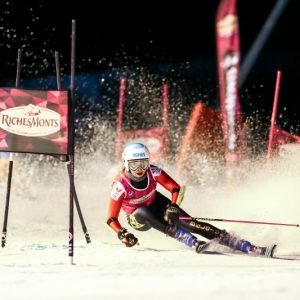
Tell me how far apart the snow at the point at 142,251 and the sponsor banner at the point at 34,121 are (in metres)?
1.10

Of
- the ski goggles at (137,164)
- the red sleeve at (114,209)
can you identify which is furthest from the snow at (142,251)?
the ski goggles at (137,164)

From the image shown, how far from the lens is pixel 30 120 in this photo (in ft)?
21.0

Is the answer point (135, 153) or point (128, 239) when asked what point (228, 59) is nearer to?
point (135, 153)

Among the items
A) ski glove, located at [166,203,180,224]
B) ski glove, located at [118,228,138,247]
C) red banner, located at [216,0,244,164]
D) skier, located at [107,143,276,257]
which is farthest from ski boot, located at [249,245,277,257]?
red banner, located at [216,0,244,164]

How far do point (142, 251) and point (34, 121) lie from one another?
171 centimetres

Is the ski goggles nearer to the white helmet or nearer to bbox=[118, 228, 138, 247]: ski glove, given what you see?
A: the white helmet

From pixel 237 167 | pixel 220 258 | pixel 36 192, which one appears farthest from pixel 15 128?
pixel 237 167

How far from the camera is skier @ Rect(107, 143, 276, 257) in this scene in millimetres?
6453

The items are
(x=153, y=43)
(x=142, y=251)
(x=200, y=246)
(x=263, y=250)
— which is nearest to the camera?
(x=263, y=250)

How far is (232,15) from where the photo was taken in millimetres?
17953

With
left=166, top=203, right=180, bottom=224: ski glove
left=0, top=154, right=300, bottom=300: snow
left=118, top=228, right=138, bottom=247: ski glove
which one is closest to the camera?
left=0, top=154, right=300, bottom=300: snow

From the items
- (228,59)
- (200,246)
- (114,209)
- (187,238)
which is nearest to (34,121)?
(114,209)

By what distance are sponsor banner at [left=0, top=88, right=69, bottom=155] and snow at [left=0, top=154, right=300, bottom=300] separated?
3.61ft

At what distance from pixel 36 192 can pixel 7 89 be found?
521 centimetres
